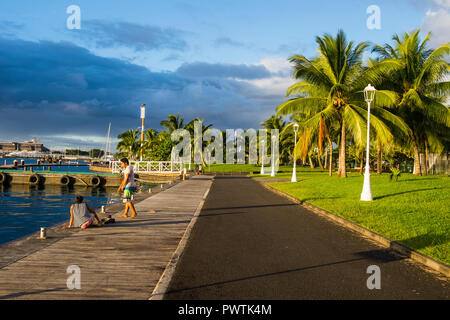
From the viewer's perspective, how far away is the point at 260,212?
518 inches

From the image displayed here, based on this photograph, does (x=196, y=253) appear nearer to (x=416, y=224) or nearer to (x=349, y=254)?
(x=349, y=254)

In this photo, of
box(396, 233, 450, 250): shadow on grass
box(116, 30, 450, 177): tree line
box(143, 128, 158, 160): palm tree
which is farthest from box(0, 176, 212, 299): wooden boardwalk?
box(143, 128, 158, 160): palm tree

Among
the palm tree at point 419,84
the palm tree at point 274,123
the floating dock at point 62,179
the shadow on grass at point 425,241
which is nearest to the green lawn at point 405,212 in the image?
the shadow on grass at point 425,241

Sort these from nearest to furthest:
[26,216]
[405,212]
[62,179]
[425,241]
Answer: [425,241], [405,212], [26,216], [62,179]

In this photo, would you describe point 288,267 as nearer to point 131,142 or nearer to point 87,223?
point 87,223

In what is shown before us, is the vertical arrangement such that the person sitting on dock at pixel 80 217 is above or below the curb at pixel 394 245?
above

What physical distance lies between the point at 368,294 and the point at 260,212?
8334 mm

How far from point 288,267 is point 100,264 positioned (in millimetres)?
3164

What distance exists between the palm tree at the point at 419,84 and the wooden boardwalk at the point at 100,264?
82.4 feet

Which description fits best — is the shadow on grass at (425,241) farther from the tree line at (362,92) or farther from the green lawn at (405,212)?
the tree line at (362,92)

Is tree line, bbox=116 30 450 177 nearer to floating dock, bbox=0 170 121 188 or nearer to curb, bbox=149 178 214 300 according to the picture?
curb, bbox=149 178 214 300

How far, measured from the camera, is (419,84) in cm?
2822

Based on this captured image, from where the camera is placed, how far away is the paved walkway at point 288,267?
193 inches

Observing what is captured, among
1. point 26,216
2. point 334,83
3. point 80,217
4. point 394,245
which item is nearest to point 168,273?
point 80,217
